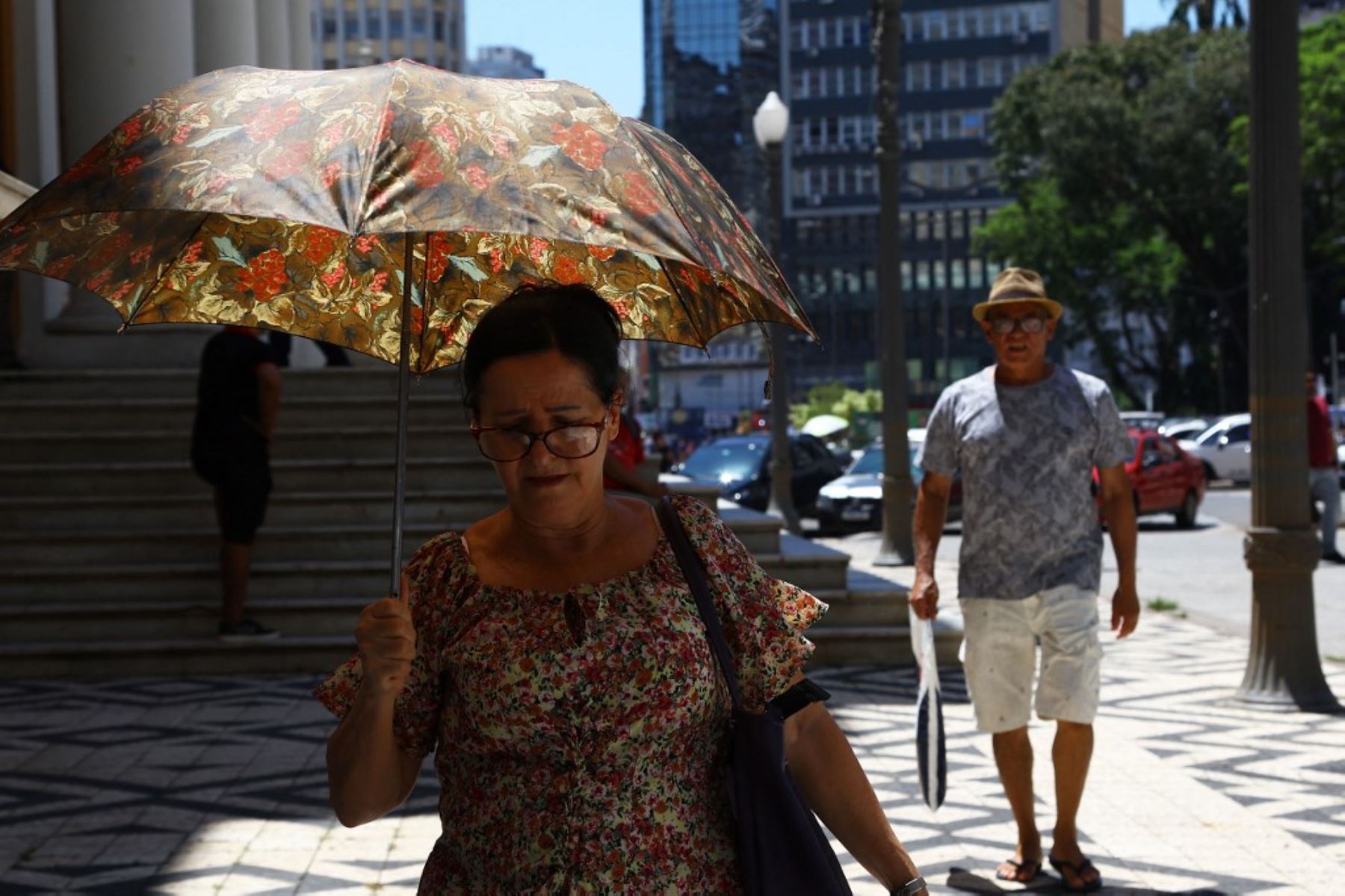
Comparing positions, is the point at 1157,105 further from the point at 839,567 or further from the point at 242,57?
the point at 839,567

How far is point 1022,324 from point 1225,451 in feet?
133

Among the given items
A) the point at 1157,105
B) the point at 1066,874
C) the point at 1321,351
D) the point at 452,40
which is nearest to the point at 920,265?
the point at 452,40

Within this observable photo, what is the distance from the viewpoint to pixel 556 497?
2.93m

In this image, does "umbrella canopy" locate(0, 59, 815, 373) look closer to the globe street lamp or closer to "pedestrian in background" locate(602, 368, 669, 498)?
"pedestrian in background" locate(602, 368, 669, 498)

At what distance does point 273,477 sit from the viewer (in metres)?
14.2

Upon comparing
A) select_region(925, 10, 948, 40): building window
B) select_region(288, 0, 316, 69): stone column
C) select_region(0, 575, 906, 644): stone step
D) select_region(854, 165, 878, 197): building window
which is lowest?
select_region(0, 575, 906, 644): stone step

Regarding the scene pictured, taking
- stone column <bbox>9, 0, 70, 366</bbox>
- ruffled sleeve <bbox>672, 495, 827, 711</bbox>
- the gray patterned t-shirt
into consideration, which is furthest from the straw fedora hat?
stone column <bbox>9, 0, 70, 366</bbox>

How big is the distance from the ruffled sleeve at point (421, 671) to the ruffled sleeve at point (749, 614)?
1.18ft

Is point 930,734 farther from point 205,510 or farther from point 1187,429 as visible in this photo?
point 1187,429

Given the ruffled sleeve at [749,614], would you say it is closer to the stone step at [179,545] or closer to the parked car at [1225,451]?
the stone step at [179,545]

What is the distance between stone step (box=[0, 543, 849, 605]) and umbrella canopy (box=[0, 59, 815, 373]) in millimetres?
8900

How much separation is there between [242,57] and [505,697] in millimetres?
16677

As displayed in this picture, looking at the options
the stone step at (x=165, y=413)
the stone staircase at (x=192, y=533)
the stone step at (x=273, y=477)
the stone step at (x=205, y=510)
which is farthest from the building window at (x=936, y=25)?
the stone step at (x=205, y=510)

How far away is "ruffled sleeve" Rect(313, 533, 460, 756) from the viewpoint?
2.93 metres
